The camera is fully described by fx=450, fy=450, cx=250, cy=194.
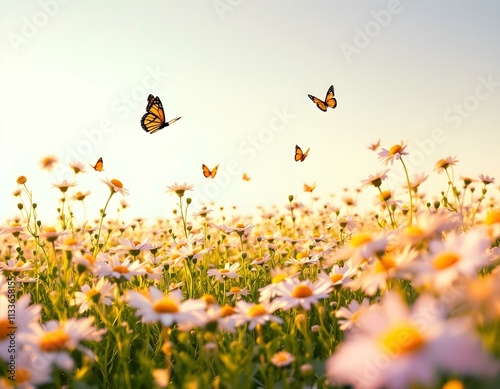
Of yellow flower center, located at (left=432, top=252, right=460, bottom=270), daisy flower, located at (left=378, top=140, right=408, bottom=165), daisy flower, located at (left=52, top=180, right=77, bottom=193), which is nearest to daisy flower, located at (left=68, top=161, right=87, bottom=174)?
daisy flower, located at (left=52, top=180, right=77, bottom=193)

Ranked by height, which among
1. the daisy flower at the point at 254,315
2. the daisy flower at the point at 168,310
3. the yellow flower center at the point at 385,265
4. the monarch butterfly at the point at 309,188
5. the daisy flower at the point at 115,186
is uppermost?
the daisy flower at the point at 115,186

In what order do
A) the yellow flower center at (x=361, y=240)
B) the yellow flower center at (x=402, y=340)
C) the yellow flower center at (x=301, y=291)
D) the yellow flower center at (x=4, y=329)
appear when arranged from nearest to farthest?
1. the yellow flower center at (x=402, y=340)
2. the yellow flower center at (x=4, y=329)
3. the yellow flower center at (x=361, y=240)
4. the yellow flower center at (x=301, y=291)

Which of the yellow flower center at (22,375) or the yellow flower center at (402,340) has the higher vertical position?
the yellow flower center at (22,375)

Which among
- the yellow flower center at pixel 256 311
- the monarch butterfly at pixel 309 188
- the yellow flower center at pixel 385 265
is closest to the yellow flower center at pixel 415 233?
the yellow flower center at pixel 385 265

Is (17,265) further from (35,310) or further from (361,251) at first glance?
(361,251)

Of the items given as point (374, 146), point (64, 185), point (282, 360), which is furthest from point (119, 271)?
point (374, 146)

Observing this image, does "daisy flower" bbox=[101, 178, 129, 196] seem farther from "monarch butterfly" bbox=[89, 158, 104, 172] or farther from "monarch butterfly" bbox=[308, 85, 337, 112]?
"monarch butterfly" bbox=[308, 85, 337, 112]

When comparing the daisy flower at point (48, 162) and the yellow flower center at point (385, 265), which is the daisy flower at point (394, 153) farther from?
the daisy flower at point (48, 162)
